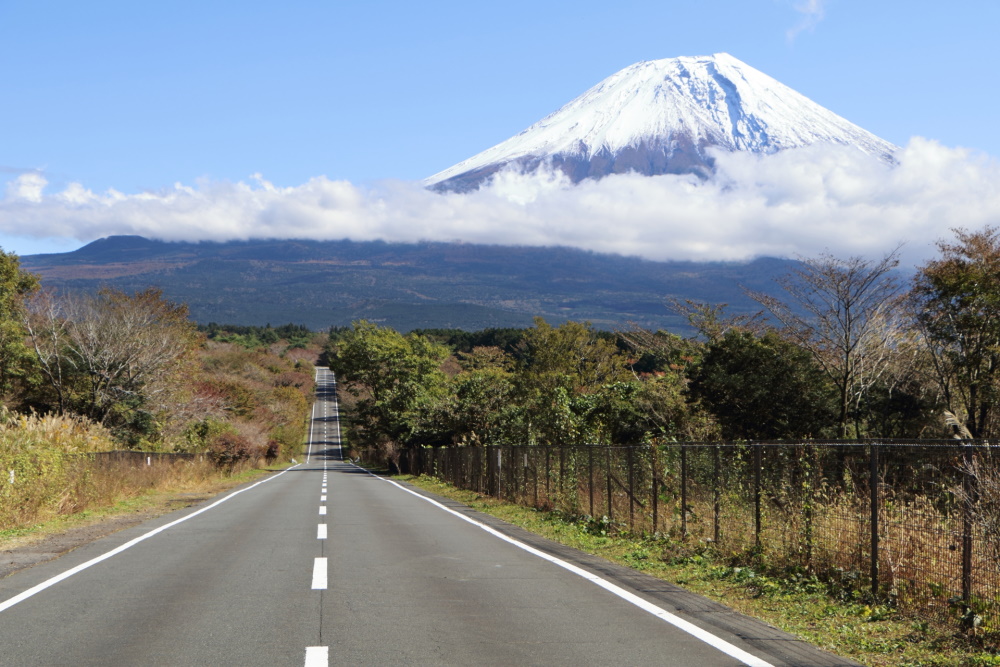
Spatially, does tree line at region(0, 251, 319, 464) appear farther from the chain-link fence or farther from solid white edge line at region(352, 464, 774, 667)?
solid white edge line at region(352, 464, 774, 667)

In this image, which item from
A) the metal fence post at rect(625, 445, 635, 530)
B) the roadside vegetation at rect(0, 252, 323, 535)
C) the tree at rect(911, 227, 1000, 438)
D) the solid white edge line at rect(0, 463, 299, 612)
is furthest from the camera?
the tree at rect(911, 227, 1000, 438)

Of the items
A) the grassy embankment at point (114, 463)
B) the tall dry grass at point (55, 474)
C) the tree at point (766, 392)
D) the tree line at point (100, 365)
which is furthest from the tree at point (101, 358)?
the tree at point (766, 392)

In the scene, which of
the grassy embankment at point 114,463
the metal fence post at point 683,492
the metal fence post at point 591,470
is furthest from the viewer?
the metal fence post at point 591,470

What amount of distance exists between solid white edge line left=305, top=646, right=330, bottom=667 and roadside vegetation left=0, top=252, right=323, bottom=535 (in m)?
11.1

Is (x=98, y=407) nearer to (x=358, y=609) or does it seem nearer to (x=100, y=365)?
(x=100, y=365)

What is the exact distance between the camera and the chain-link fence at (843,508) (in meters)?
7.23

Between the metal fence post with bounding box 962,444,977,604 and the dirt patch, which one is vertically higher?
the metal fence post with bounding box 962,444,977,604

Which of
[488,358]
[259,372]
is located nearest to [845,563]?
[488,358]

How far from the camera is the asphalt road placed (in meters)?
6.32

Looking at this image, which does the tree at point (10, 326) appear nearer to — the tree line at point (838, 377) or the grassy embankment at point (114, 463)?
the grassy embankment at point (114, 463)

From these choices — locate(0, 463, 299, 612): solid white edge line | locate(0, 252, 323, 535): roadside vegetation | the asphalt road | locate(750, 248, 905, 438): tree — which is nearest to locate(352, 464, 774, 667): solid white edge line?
the asphalt road

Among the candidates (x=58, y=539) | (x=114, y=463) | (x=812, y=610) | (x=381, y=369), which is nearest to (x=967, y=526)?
(x=812, y=610)

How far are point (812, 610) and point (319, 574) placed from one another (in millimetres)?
5498

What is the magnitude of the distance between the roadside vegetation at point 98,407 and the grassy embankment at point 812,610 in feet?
36.8
